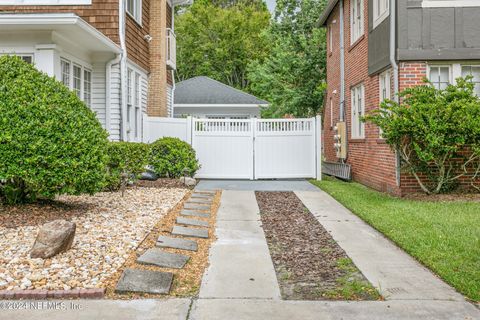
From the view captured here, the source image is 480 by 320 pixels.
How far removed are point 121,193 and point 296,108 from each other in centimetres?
1434

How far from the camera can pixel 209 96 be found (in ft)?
75.4

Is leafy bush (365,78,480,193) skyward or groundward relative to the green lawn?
skyward

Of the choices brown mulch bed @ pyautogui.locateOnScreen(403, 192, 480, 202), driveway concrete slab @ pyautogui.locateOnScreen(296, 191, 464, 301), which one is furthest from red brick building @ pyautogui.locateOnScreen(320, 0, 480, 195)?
driveway concrete slab @ pyautogui.locateOnScreen(296, 191, 464, 301)

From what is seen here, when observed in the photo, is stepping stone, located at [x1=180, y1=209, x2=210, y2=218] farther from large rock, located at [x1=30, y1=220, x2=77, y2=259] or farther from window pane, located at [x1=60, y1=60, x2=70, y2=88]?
window pane, located at [x1=60, y1=60, x2=70, y2=88]

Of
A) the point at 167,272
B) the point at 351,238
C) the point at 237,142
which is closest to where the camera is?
the point at 167,272

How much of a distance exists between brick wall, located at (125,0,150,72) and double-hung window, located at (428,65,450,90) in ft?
23.7

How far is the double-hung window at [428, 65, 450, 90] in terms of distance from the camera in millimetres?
10297

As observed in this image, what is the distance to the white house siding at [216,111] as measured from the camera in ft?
73.7

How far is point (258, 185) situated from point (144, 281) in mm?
8658

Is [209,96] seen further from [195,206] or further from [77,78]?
[195,206]

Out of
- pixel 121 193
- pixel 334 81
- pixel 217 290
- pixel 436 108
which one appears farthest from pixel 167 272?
pixel 334 81

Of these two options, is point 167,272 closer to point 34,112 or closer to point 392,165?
point 34,112

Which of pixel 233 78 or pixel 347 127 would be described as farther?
pixel 233 78

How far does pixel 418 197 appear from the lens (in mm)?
9930
